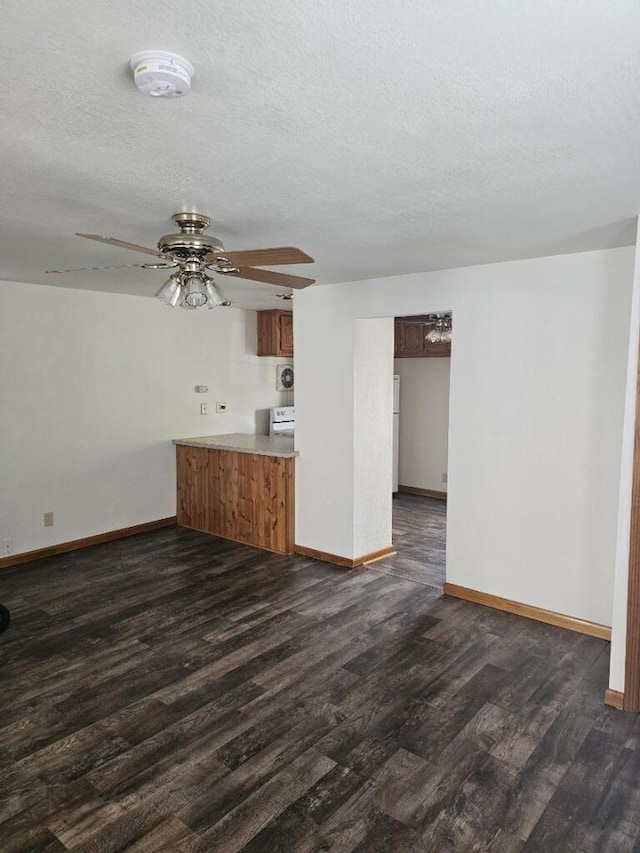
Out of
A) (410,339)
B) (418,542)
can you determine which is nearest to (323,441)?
(418,542)

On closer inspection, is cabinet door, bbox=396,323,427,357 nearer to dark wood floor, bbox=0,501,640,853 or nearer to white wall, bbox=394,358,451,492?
white wall, bbox=394,358,451,492

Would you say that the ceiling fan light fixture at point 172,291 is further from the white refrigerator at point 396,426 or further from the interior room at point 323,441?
the white refrigerator at point 396,426

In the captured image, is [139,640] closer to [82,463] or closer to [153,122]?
[82,463]

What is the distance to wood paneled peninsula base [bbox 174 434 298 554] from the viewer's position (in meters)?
4.83

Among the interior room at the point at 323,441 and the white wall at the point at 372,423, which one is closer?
the interior room at the point at 323,441

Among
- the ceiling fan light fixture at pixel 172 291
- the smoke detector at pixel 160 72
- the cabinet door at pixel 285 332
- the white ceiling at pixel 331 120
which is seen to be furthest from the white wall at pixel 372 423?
the smoke detector at pixel 160 72

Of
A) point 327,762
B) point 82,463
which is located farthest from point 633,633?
point 82,463

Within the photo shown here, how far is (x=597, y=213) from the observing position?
2.52m

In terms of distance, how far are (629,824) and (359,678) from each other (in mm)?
1284

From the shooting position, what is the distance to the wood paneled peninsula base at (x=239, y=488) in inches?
190

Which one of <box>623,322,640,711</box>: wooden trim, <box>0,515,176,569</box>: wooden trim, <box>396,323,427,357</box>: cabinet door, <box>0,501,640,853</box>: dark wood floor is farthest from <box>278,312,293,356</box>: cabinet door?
<box>623,322,640,711</box>: wooden trim

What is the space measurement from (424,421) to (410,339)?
105 centimetres

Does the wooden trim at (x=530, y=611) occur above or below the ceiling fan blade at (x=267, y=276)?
below

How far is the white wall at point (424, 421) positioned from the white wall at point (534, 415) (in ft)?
9.04
